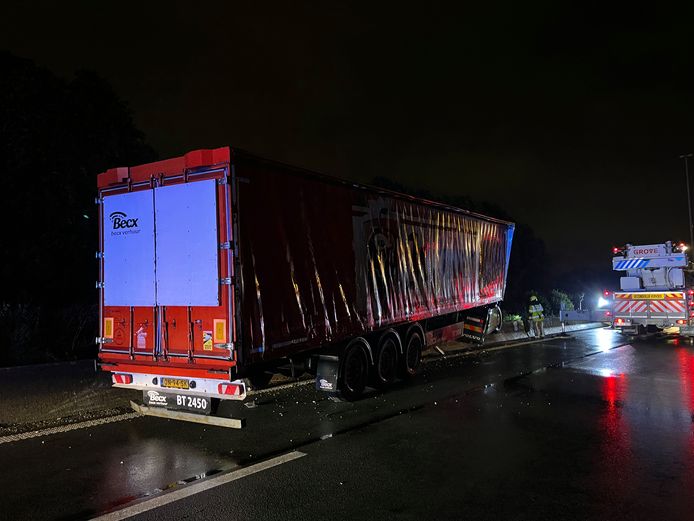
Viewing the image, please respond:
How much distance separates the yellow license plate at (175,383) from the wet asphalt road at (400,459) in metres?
0.54

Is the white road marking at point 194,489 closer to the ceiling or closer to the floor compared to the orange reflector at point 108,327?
closer to the floor

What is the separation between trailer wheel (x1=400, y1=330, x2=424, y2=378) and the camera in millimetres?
9617

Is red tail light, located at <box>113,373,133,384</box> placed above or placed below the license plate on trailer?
above

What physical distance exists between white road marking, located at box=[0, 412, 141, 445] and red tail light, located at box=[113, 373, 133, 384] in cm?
50

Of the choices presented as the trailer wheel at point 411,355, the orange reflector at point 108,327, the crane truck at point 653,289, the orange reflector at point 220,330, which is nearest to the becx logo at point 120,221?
the orange reflector at point 108,327

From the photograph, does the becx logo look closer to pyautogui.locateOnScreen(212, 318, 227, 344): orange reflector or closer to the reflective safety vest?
pyautogui.locateOnScreen(212, 318, 227, 344): orange reflector

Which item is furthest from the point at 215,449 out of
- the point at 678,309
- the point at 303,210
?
the point at 678,309

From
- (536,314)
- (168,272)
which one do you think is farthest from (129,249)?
(536,314)

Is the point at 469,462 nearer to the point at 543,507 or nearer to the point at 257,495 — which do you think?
the point at 543,507

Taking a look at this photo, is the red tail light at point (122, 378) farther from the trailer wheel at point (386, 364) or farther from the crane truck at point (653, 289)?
the crane truck at point (653, 289)

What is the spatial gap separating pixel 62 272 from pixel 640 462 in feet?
48.4

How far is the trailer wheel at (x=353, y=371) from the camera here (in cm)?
788

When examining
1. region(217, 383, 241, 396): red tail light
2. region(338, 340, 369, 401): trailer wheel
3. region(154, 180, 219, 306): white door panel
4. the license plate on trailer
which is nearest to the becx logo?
region(154, 180, 219, 306): white door panel

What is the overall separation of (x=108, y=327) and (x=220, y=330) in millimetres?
1929
